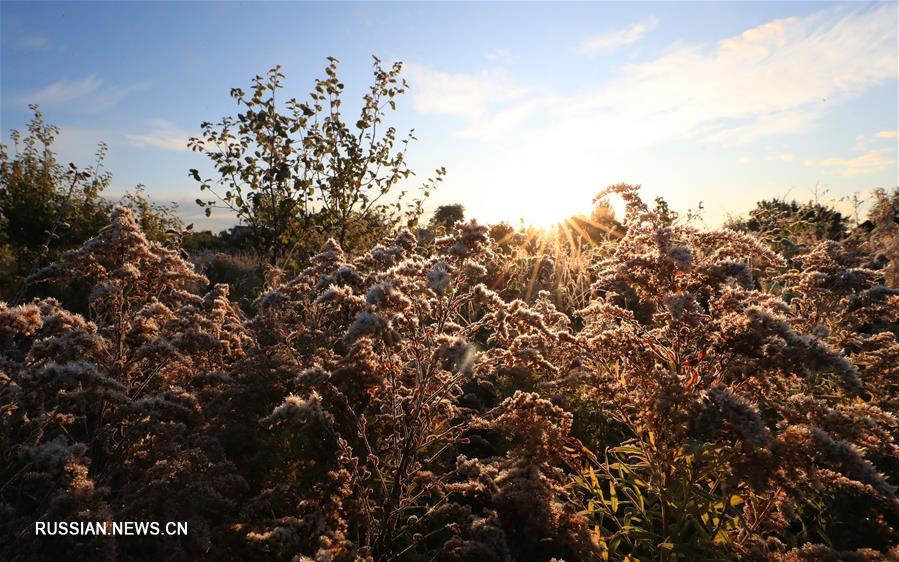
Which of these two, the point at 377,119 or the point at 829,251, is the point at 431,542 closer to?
the point at 829,251

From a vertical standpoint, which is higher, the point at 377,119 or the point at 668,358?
the point at 377,119

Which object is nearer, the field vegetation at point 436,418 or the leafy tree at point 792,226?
the field vegetation at point 436,418

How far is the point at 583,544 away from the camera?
2.68 meters

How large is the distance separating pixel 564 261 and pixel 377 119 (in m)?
4.82

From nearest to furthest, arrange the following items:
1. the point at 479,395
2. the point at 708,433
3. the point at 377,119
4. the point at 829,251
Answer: the point at 708,433
the point at 829,251
the point at 479,395
the point at 377,119

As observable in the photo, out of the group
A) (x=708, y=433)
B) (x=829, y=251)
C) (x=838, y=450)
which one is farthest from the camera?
(x=829, y=251)

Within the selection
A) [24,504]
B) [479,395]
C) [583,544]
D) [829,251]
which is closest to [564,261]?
[479,395]

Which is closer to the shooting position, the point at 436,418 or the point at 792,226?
the point at 436,418

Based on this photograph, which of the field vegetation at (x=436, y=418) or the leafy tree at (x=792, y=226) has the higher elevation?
the leafy tree at (x=792, y=226)

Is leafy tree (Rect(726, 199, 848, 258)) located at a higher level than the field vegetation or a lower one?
higher

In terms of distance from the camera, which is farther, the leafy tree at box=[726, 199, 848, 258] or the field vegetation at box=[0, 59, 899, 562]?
the leafy tree at box=[726, 199, 848, 258]

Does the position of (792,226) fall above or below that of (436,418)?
above

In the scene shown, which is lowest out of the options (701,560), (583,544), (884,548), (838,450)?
(884,548)

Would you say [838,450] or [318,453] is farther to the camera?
[318,453]
